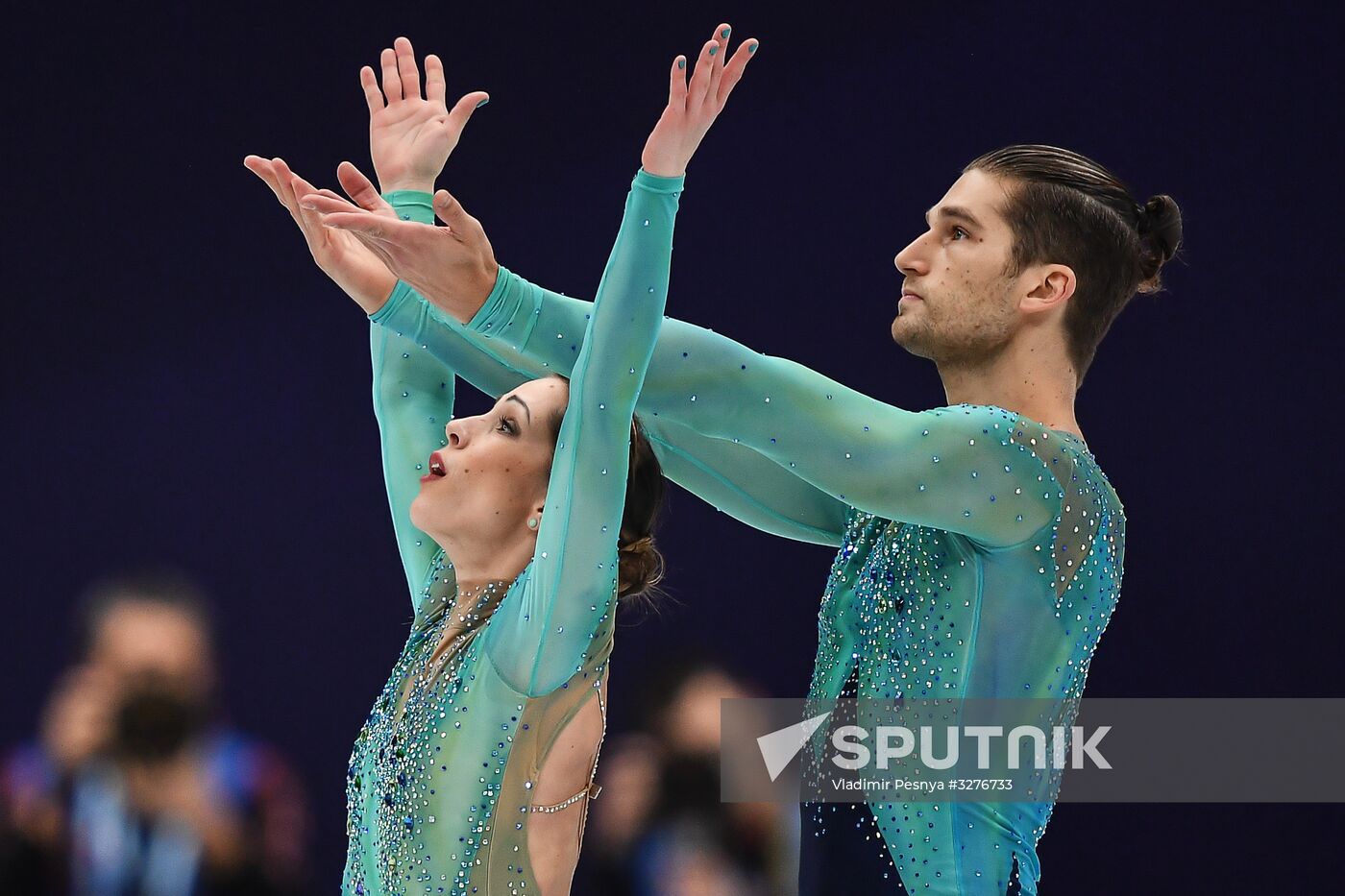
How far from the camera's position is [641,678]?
312 centimetres

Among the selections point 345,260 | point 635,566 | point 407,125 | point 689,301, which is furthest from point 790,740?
point 689,301

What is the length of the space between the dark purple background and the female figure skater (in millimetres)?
1061

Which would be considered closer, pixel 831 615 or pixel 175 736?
pixel 831 615

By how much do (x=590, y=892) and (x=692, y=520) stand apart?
2.37ft

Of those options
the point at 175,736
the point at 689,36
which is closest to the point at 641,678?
the point at 175,736

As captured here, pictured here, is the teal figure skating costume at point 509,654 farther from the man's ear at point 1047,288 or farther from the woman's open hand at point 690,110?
the man's ear at point 1047,288

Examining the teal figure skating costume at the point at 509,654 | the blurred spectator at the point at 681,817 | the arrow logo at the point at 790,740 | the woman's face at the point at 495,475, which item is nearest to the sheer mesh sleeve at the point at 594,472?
the teal figure skating costume at the point at 509,654

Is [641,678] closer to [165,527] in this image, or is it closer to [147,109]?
[165,527]

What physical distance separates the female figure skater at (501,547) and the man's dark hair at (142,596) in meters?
1.08

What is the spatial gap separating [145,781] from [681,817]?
974 millimetres

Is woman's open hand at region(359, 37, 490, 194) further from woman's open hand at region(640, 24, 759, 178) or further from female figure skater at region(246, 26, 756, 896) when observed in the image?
woman's open hand at region(640, 24, 759, 178)

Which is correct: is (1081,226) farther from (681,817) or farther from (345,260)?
(681,817)

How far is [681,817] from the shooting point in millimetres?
3080

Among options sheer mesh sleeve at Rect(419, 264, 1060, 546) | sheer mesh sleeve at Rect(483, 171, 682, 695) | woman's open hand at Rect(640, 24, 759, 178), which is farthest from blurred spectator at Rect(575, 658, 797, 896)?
woman's open hand at Rect(640, 24, 759, 178)
